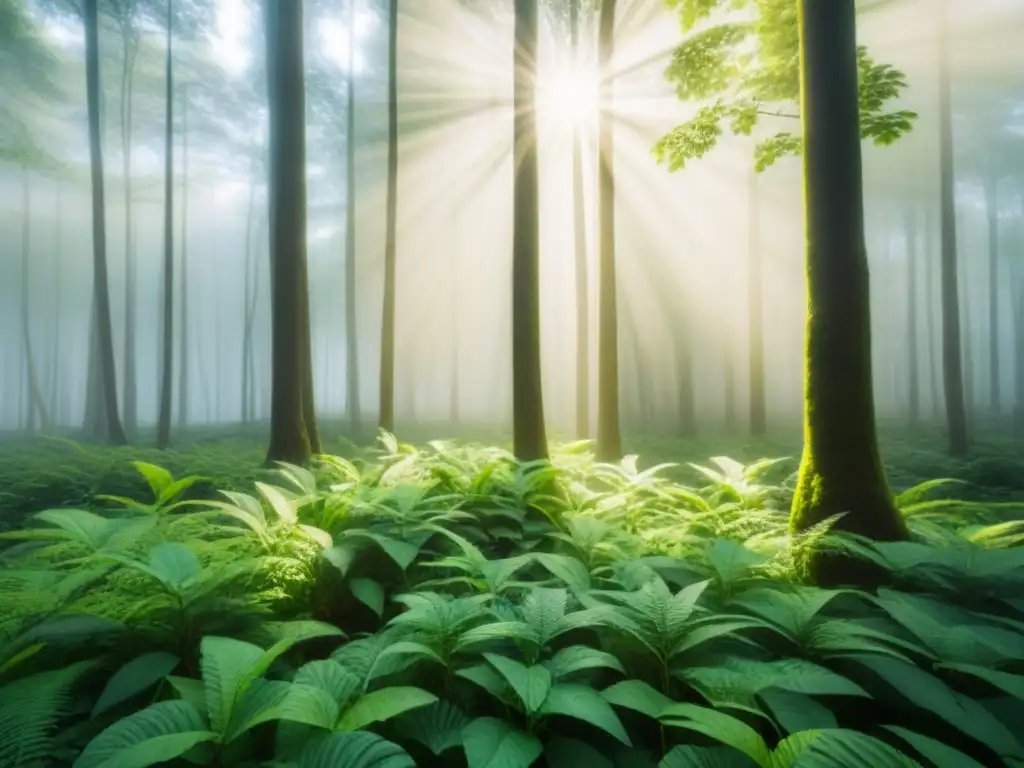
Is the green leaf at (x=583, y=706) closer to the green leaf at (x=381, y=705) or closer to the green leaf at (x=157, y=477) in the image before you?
the green leaf at (x=381, y=705)

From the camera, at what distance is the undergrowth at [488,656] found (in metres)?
1.86

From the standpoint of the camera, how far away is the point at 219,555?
10.4ft

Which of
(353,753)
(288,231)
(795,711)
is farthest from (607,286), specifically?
(353,753)

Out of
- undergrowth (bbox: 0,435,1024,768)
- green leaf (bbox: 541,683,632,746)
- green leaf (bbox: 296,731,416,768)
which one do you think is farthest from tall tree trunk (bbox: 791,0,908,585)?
green leaf (bbox: 296,731,416,768)

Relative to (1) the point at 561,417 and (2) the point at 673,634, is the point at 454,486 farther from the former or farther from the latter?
(1) the point at 561,417

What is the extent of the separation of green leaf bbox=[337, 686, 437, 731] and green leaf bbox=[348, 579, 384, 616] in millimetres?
901

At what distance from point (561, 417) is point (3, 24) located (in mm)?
38217

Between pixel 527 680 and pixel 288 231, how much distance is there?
778cm

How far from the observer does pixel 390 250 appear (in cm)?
1310

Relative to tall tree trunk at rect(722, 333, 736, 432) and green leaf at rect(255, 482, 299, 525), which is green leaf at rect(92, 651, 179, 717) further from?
tall tree trunk at rect(722, 333, 736, 432)

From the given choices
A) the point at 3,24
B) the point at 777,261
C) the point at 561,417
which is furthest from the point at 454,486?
the point at 561,417

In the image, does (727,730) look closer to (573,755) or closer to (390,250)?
(573,755)

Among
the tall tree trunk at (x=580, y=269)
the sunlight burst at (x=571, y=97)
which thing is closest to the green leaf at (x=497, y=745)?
the sunlight burst at (x=571, y=97)

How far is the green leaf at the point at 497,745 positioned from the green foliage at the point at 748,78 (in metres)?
6.37
